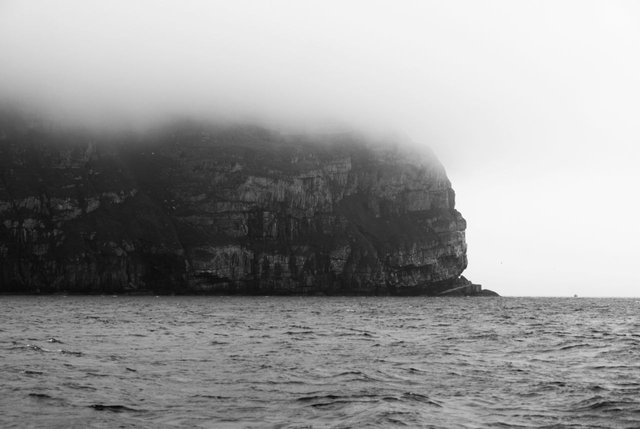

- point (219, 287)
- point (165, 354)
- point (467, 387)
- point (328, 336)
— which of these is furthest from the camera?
point (219, 287)

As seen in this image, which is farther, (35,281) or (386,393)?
(35,281)

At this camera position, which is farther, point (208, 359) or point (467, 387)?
point (208, 359)

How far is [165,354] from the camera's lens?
39.5 metres

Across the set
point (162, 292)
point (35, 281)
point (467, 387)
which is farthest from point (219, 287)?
point (467, 387)

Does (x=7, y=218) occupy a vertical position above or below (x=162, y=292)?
above

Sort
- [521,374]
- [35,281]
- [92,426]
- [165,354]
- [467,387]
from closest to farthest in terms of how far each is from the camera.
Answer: [92,426] < [467,387] < [521,374] < [165,354] < [35,281]

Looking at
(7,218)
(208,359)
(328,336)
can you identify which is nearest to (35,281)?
(7,218)

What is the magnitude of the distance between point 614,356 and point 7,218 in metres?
177

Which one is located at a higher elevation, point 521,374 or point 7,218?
point 7,218

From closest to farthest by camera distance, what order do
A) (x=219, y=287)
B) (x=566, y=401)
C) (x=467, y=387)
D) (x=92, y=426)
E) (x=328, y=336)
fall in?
(x=92, y=426) < (x=566, y=401) < (x=467, y=387) < (x=328, y=336) < (x=219, y=287)

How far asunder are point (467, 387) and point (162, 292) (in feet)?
561

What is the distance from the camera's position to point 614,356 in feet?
134

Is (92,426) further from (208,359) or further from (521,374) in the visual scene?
(521,374)

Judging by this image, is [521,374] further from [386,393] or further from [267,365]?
[267,365]
